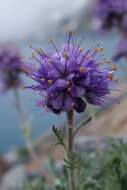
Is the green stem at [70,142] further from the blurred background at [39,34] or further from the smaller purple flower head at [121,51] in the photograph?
the blurred background at [39,34]

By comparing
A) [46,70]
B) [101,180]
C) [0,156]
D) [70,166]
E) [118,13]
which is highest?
[118,13]

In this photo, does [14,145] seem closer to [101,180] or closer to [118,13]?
[118,13]

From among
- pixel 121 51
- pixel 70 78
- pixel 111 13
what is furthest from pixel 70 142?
pixel 111 13

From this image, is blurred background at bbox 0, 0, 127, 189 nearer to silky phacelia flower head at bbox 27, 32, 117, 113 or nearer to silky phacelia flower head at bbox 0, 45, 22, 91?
silky phacelia flower head at bbox 0, 45, 22, 91

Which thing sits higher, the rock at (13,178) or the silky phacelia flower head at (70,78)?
the silky phacelia flower head at (70,78)

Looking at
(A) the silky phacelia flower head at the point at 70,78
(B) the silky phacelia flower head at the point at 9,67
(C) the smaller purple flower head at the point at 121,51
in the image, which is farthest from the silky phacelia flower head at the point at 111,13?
(A) the silky phacelia flower head at the point at 70,78

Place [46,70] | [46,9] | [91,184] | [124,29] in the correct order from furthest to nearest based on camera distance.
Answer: [46,9] < [124,29] < [91,184] < [46,70]

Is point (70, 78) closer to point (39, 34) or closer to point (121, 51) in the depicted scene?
point (121, 51)

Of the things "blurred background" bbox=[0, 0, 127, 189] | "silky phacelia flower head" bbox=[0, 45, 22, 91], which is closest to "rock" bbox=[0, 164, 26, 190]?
"blurred background" bbox=[0, 0, 127, 189]

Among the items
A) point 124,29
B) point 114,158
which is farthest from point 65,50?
point 124,29
